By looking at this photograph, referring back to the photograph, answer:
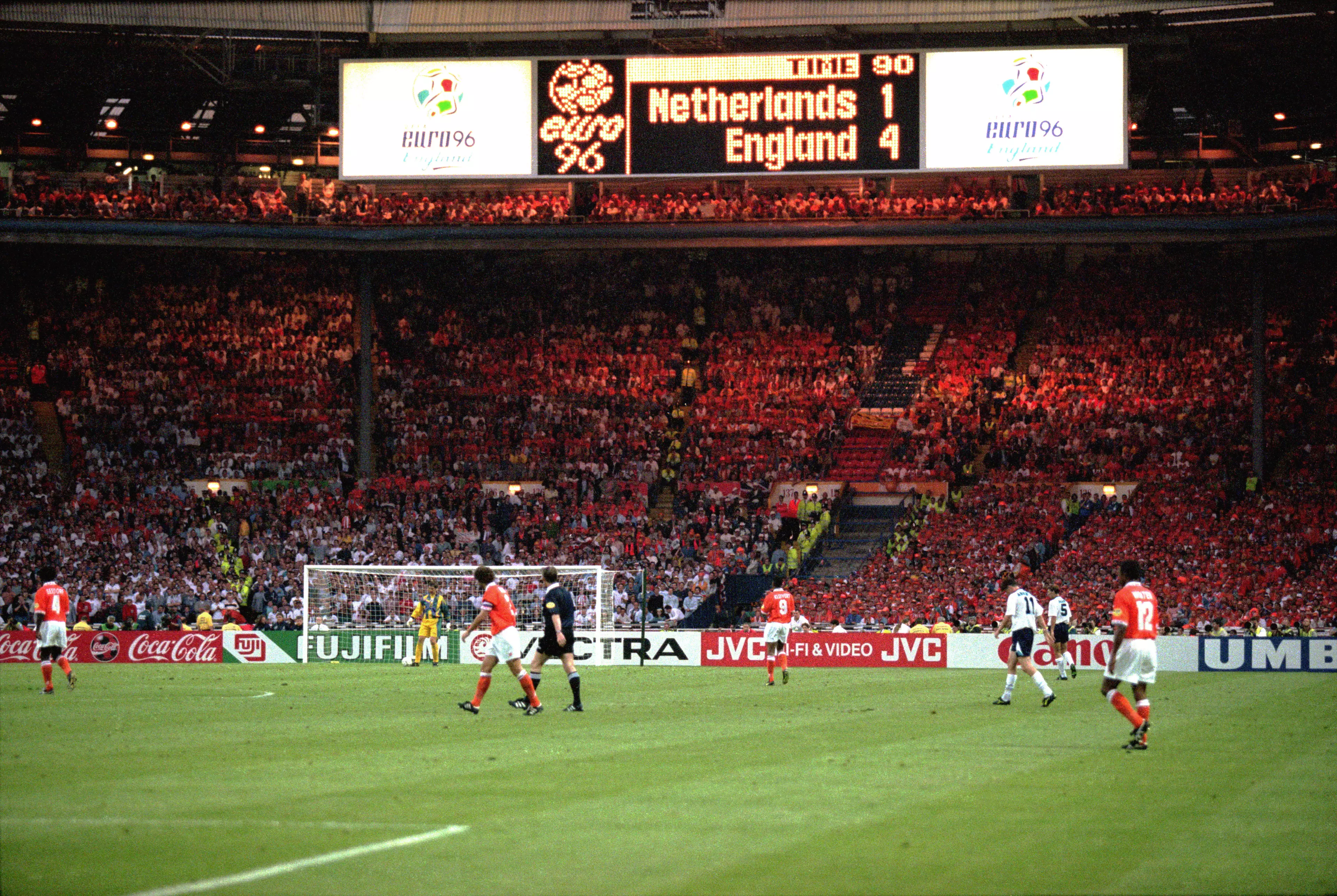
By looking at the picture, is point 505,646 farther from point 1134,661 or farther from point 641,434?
point 641,434

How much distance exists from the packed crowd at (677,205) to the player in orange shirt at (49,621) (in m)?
27.2

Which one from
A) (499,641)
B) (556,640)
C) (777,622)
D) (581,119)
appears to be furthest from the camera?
(581,119)

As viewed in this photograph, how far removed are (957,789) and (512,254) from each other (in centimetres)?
4598

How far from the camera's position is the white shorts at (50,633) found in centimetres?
2517

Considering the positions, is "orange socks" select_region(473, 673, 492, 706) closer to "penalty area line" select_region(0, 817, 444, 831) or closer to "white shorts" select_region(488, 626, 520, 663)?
"white shorts" select_region(488, 626, 520, 663)

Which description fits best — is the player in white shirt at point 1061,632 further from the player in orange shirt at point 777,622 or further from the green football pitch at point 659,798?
the green football pitch at point 659,798

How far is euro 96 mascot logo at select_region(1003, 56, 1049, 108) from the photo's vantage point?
42.5 metres

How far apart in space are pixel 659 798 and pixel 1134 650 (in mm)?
6679

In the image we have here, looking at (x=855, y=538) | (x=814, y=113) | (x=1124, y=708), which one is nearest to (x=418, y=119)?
(x=814, y=113)

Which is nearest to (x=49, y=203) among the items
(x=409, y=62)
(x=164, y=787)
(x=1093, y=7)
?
(x=409, y=62)

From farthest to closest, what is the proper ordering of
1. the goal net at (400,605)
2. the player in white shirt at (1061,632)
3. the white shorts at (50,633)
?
the goal net at (400,605), the player in white shirt at (1061,632), the white shorts at (50,633)

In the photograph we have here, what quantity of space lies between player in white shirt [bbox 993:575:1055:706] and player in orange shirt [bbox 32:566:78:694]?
15.0 metres

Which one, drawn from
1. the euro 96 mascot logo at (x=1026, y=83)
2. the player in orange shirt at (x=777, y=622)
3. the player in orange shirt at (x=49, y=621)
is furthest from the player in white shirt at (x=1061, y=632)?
the player in orange shirt at (x=49, y=621)

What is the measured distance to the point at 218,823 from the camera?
37.2ft
